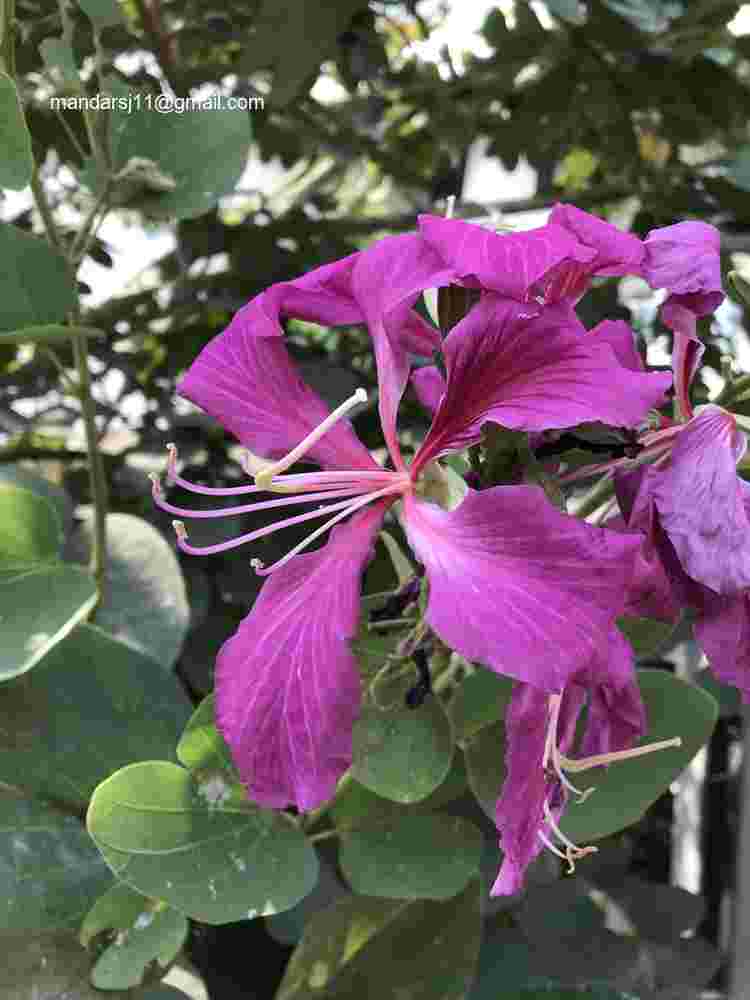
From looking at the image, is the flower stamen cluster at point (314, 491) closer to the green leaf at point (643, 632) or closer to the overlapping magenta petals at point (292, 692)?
the overlapping magenta petals at point (292, 692)

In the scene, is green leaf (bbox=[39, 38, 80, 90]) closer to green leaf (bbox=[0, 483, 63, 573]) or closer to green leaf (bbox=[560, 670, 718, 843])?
green leaf (bbox=[0, 483, 63, 573])

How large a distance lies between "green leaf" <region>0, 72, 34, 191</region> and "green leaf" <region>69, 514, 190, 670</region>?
0.22 m

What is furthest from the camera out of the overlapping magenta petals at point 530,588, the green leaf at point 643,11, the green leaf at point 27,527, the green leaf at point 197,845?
the green leaf at point 643,11

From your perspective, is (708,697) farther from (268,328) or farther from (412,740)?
(268,328)

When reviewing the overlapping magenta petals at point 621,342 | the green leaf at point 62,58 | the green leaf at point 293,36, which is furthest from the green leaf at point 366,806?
the green leaf at point 293,36

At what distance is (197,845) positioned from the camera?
1.34 ft

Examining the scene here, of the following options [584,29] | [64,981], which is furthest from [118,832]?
[584,29]

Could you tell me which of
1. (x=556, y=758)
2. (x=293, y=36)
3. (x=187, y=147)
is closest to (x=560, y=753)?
(x=556, y=758)

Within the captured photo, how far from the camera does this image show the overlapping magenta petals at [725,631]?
1.02 ft

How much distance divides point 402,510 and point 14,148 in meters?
0.22

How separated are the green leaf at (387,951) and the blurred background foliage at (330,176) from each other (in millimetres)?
76

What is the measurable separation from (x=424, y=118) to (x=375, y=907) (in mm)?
861

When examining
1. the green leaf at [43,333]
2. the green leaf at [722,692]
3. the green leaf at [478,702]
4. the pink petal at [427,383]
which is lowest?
the green leaf at [722,692]

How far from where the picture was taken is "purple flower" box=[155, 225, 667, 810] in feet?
0.93
